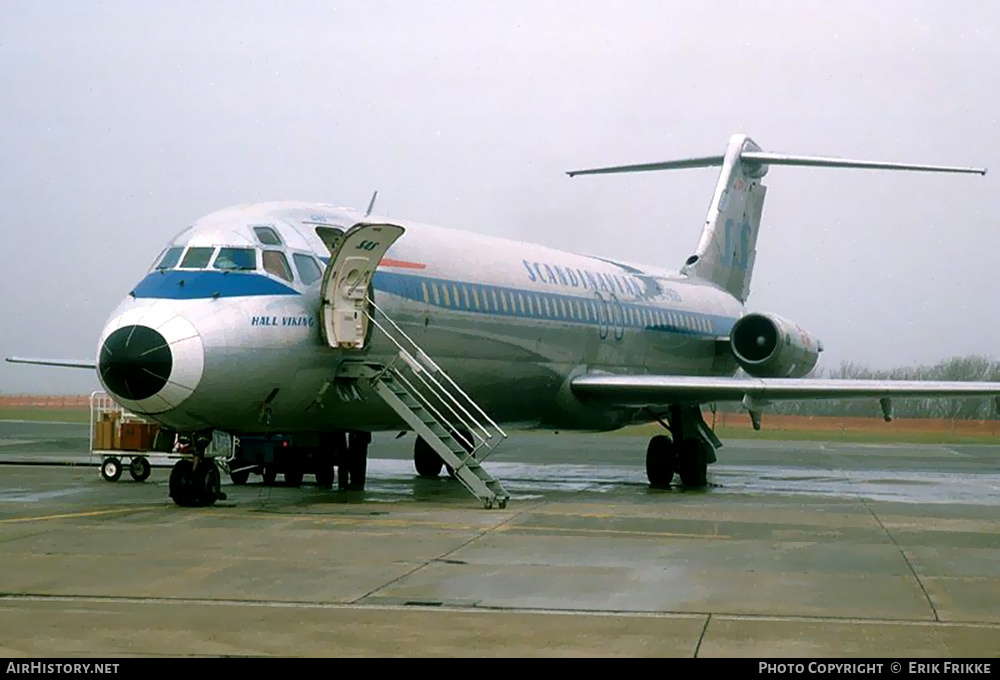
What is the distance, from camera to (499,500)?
1838 centimetres

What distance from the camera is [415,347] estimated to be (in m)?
19.6

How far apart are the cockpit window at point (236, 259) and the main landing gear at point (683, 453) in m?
9.41

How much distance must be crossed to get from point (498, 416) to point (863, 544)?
9.43m

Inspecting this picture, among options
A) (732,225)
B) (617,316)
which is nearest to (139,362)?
(617,316)

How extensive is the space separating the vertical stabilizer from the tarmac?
1010 centimetres

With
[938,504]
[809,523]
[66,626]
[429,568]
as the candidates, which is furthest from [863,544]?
[66,626]

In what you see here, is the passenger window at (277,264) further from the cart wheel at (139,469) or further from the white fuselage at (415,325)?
the cart wheel at (139,469)

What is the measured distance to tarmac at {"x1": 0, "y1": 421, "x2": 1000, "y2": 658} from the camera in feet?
29.0

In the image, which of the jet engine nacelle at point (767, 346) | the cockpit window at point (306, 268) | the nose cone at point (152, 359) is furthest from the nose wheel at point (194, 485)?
the jet engine nacelle at point (767, 346)

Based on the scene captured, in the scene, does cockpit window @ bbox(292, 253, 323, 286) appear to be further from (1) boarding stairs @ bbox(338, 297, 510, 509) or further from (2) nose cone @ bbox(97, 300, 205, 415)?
(2) nose cone @ bbox(97, 300, 205, 415)

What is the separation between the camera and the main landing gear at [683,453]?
80.7 ft

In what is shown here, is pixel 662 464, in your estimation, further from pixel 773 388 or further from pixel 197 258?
pixel 197 258

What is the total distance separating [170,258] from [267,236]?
1243 mm
